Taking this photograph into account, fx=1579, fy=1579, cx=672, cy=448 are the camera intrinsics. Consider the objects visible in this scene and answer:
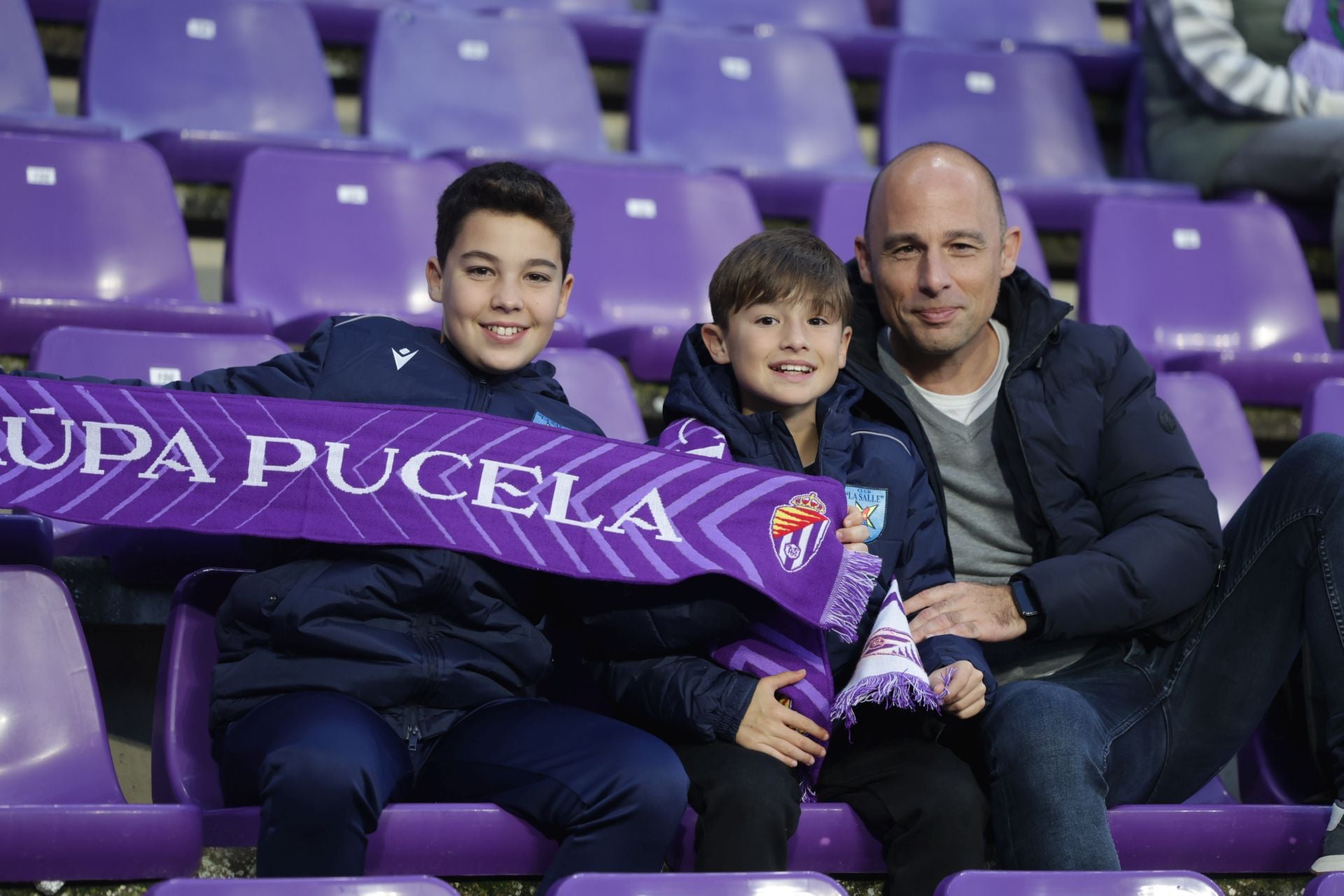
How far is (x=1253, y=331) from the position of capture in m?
3.91

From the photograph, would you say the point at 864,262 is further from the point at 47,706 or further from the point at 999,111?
the point at 999,111

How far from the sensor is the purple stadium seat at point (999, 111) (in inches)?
178

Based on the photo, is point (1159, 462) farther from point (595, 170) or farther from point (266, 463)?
point (595, 170)

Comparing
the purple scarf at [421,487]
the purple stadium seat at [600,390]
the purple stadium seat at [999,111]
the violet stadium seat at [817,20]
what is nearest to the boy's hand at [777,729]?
the purple scarf at [421,487]

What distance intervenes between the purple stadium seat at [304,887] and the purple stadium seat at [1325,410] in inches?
85.5

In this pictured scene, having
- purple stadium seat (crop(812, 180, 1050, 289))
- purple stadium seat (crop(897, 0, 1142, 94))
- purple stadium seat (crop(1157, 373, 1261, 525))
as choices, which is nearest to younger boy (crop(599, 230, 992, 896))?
purple stadium seat (crop(1157, 373, 1261, 525))

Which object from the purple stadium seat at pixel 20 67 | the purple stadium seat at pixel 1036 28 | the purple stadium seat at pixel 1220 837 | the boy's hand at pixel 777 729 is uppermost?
the purple stadium seat at pixel 1036 28

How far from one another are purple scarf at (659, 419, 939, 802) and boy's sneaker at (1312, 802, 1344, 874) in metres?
0.52

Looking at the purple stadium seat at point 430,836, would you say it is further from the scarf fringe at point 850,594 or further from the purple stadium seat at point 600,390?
the purple stadium seat at point 600,390

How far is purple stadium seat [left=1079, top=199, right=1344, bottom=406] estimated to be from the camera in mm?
3861

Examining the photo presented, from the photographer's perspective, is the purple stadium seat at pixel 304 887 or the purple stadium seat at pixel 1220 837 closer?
the purple stadium seat at pixel 304 887

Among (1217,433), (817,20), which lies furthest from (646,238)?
(817,20)

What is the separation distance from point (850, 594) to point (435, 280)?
29.5 inches

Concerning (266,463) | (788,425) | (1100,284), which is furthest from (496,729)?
(1100,284)
